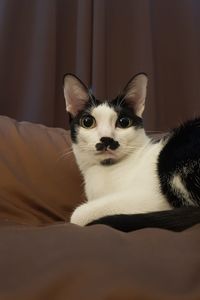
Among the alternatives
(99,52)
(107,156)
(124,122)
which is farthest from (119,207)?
(99,52)

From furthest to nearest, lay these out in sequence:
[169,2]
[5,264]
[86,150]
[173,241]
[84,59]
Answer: [169,2], [84,59], [86,150], [173,241], [5,264]

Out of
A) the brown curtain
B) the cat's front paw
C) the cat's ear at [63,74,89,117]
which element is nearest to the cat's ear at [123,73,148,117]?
the cat's ear at [63,74,89,117]

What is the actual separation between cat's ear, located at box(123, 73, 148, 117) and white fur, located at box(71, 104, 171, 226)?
0.10m

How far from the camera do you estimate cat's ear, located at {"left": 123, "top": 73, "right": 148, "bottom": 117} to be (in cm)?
128

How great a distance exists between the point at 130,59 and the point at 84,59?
289 millimetres

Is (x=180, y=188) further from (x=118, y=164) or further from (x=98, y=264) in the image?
(x=98, y=264)

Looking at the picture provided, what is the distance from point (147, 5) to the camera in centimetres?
216

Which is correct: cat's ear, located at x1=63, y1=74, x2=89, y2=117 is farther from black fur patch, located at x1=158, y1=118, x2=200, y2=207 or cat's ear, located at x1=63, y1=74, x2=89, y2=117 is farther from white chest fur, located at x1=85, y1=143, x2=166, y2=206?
black fur patch, located at x1=158, y1=118, x2=200, y2=207

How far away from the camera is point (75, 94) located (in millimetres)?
1316

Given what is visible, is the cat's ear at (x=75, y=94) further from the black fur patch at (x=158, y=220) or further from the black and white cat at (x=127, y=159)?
the black fur patch at (x=158, y=220)

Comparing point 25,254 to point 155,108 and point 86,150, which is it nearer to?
point 86,150

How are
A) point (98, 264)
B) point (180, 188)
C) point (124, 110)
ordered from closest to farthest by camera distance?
point (98, 264) < point (180, 188) < point (124, 110)

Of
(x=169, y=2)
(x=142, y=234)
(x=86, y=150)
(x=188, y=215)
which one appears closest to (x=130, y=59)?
(x=169, y=2)

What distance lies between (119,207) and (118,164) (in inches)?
8.6
